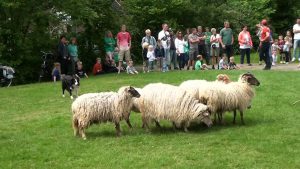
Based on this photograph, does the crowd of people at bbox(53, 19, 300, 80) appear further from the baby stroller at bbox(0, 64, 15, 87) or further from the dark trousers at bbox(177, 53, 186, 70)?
the baby stroller at bbox(0, 64, 15, 87)

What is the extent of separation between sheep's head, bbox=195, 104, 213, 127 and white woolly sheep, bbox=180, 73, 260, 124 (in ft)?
1.07

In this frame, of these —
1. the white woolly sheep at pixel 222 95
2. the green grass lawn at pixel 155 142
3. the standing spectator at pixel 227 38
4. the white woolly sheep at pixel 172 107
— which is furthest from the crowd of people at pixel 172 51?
the white woolly sheep at pixel 172 107

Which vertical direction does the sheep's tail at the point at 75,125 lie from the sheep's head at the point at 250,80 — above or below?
below

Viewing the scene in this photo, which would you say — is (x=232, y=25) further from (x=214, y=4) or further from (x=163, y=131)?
(x=163, y=131)

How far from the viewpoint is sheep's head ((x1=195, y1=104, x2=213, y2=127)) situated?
A: 1168 centimetres

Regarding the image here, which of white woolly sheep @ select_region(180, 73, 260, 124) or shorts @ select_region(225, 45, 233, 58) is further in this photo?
shorts @ select_region(225, 45, 233, 58)

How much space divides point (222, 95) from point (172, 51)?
42.1ft

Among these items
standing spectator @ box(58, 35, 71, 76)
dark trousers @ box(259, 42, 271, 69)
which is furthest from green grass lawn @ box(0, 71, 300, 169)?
dark trousers @ box(259, 42, 271, 69)

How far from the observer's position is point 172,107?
11.6 meters

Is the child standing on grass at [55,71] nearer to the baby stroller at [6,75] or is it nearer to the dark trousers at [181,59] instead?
the baby stroller at [6,75]

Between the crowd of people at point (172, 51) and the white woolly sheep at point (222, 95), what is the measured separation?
10.4 m

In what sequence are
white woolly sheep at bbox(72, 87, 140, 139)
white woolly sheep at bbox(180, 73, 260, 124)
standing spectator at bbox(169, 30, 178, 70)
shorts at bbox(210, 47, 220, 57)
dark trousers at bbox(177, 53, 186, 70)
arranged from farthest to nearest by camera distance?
1. shorts at bbox(210, 47, 220, 57)
2. dark trousers at bbox(177, 53, 186, 70)
3. standing spectator at bbox(169, 30, 178, 70)
4. white woolly sheep at bbox(180, 73, 260, 124)
5. white woolly sheep at bbox(72, 87, 140, 139)

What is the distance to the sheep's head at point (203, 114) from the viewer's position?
38.3ft

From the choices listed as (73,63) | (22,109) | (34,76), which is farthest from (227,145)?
(34,76)
